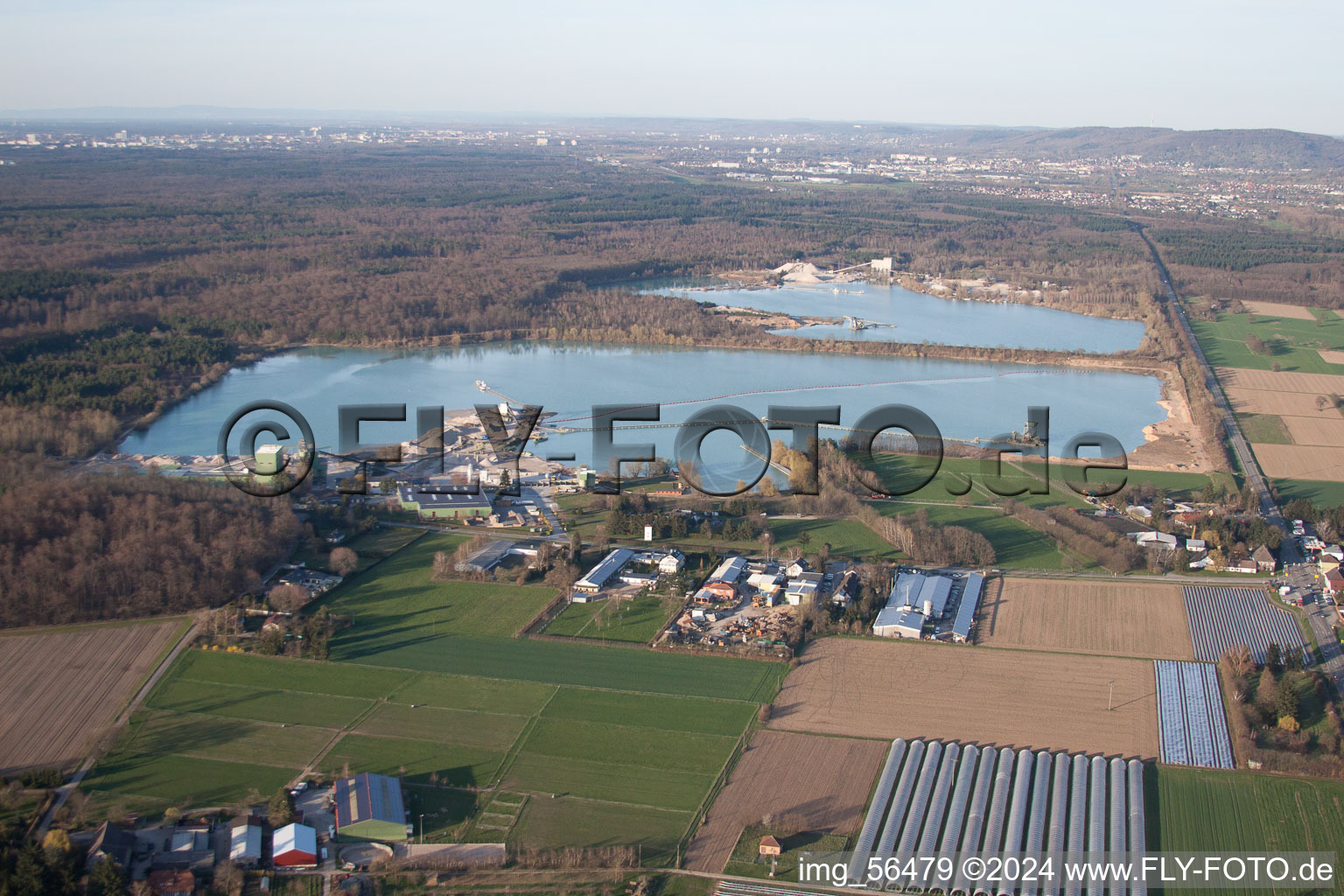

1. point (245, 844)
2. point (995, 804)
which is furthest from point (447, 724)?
point (995, 804)

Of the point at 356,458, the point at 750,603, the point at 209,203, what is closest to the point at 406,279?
the point at 356,458

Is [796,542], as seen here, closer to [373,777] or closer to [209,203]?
[373,777]

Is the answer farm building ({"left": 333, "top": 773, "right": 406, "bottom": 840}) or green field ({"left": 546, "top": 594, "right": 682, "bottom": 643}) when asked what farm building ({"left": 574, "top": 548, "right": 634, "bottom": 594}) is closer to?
green field ({"left": 546, "top": 594, "right": 682, "bottom": 643})

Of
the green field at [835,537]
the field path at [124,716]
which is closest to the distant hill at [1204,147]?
the green field at [835,537]

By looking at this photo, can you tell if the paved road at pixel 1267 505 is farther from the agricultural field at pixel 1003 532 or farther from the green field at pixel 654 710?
the green field at pixel 654 710

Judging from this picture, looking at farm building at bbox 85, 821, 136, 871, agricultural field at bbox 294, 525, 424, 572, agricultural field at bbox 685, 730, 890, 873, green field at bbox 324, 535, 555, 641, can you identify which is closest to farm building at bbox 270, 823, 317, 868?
farm building at bbox 85, 821, 136, 871

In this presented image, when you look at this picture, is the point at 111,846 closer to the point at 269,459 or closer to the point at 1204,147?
the point at 269,459
